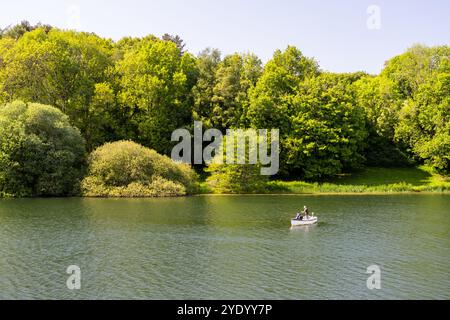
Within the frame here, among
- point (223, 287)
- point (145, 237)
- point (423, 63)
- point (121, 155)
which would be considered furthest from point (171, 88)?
point (223, 287)

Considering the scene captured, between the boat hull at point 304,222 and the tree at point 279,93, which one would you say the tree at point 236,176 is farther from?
the boat hull at point 304,222

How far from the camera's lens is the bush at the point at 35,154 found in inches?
2670

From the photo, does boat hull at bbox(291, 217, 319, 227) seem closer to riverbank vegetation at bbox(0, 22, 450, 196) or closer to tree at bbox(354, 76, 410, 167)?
riverbank vegetation at bbox(0, 22, 450, 196)

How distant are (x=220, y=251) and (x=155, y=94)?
165 feet

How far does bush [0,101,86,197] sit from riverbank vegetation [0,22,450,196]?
115 centimetres

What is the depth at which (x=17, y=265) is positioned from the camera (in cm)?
3369

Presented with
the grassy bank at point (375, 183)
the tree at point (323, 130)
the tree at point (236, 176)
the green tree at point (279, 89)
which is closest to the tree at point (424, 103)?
the grassy bank at point (375, 183)

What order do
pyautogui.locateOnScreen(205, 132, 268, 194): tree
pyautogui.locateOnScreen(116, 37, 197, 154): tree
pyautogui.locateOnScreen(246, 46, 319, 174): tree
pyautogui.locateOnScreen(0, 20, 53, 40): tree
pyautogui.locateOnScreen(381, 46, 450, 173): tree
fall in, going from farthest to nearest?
pyautogui.locateOnScreen(0, 20, 53, 40): tree → pyautogui.locateOnScreen(116, 37, 197, 154): tree → pyautogui.locateOnScreen(246, 46, 319, 174): tree → pyautogui.locateOnScreen(381, 46, 450, 173): tree → pyautogui.locateOnScreen(205, 132, 268, 194): tree

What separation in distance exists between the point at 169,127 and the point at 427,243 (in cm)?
5122

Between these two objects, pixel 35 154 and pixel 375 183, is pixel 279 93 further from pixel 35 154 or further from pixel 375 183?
pixel 35 154

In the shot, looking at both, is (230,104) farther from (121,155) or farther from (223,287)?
(223,287)

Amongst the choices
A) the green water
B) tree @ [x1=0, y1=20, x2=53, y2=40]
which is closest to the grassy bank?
the green water

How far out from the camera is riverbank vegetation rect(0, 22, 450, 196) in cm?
7931

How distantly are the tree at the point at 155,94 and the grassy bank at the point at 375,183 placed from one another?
41.7 ft
